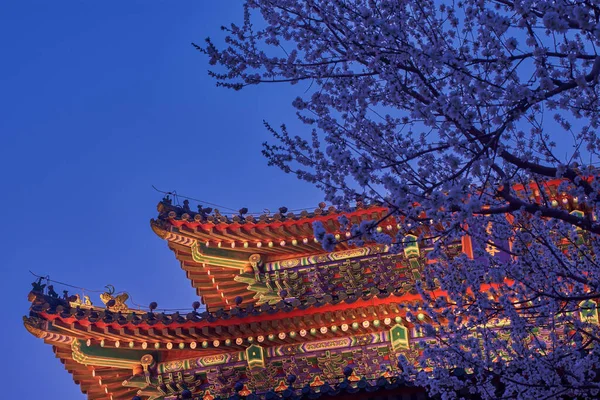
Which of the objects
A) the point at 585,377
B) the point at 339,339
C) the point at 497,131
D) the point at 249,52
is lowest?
the point at 585,377

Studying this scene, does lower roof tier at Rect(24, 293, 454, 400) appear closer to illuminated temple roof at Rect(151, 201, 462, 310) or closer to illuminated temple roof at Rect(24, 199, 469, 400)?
illuminated temple roof at Rect(24, 199, 469, 400)

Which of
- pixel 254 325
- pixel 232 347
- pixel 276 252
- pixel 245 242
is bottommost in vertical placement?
pixel 232 347

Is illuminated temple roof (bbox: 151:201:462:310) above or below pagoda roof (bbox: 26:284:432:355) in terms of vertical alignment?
above

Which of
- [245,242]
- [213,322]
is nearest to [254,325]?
[213,322]

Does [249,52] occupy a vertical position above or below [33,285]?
above

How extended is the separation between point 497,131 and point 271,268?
1032cm

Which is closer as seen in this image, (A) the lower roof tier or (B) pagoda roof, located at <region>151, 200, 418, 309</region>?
(A) the lower roof tier

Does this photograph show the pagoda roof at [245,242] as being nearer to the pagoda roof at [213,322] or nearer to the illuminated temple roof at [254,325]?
the illuminated temple roof at [254,325]

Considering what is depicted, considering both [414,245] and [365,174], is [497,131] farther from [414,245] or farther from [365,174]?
[414,245]

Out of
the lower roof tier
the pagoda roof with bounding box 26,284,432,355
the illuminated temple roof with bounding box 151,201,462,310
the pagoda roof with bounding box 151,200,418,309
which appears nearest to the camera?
the pagoda roof with bounding box 26,284,432,355

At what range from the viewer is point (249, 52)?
856 cm

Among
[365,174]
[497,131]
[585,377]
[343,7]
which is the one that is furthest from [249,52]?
[585,377]

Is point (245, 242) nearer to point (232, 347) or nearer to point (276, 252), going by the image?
point (276, 252)

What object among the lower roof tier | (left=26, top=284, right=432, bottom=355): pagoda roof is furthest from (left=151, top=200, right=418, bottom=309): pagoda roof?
(left=26, top=284, right=432, bottom=355): pagoda roof
